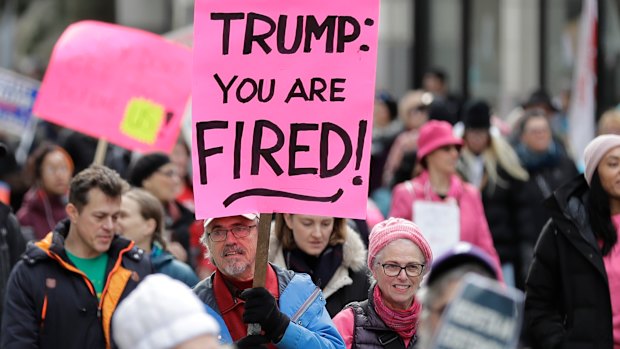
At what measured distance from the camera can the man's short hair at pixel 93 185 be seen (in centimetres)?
748

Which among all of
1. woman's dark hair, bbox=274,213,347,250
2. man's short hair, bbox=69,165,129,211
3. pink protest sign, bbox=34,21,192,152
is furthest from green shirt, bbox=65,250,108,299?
pink protest sign, bbox=34,21,192,152

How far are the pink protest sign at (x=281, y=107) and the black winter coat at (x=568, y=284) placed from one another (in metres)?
1.46

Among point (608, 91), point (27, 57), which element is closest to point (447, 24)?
point (608, 91)

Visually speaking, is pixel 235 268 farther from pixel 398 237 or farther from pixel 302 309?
pixel 398 237

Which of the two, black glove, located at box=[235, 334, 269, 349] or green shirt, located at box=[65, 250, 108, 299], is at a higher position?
green shirt, located at box=[65, 250, 108, 299]

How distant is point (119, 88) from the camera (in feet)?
37.0

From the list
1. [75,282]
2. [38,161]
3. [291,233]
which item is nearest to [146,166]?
[38,161]

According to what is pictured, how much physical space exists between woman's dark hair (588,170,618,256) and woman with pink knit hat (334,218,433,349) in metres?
1.12

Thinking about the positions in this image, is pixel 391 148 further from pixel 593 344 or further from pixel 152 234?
pixel 593 344

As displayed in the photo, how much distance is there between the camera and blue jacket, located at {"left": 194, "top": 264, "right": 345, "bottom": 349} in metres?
5.88

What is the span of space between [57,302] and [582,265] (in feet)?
7.59

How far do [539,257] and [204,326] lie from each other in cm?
344

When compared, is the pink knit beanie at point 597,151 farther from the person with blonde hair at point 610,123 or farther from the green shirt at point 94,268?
the person with blonde hair at point 610,123

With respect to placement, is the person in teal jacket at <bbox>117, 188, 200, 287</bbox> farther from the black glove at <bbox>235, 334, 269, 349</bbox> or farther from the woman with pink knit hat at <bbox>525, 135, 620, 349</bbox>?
the black glove at <bbox>235, 334, 269, 349</bbox>
